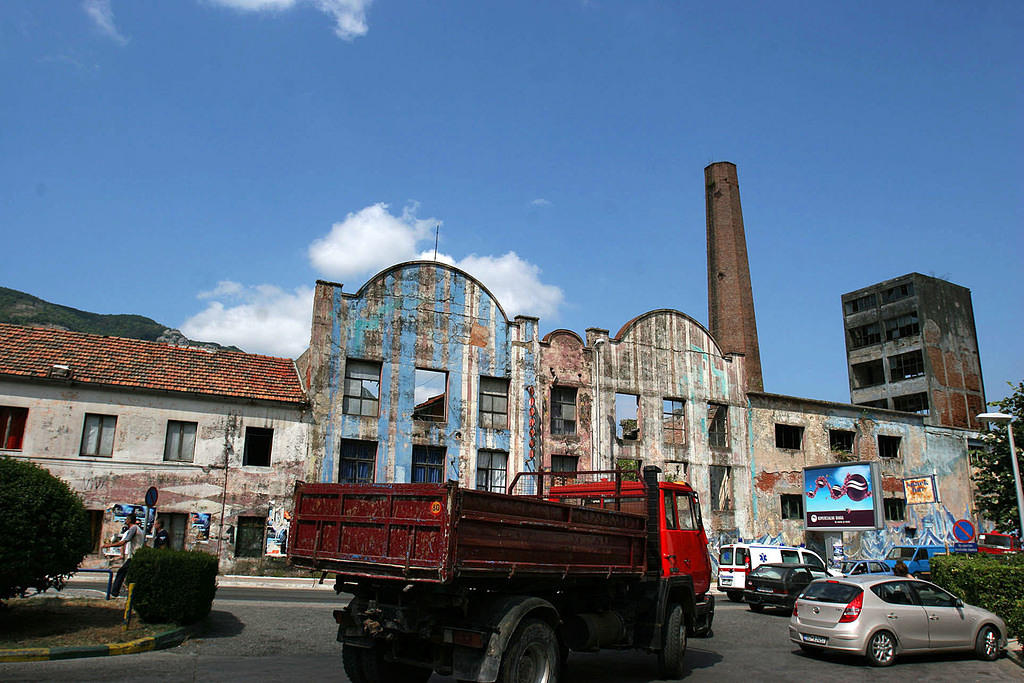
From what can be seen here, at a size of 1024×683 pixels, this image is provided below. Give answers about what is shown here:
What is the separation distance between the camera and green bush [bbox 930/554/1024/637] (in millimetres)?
13922

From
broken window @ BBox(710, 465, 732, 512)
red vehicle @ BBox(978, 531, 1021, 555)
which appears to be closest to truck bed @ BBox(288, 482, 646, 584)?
broken window @ BBox(710, 465, 732, 512)

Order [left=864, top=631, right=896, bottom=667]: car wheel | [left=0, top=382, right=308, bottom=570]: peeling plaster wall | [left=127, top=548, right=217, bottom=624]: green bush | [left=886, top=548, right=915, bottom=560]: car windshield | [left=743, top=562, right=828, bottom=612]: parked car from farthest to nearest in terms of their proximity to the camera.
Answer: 1. [left=886, top=548, right=915, bottom=560]: car windshield
2. [left=0, top=382, right=308, bottom=570]: peeling plaster wall
3. [left=743, top=562, right=828, bottom=612]: parked car
4. [left=127, top=548, right=217, bottom=624]: green bush
5. [left=864, top=631, right=896, bottom=667]: car wheel

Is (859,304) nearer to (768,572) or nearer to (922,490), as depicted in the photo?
(922,490)

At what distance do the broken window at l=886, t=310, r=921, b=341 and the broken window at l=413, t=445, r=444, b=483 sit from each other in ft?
162

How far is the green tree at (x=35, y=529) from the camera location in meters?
10.7

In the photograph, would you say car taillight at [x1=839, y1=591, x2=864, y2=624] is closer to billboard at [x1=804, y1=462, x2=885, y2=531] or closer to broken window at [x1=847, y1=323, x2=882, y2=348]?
billboard at [x1=804, y1=462, x2=885, y2=531]

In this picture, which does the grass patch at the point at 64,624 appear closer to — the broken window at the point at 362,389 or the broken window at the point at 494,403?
the broken window at the point at 362,389

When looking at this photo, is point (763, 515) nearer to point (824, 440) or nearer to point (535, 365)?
point (824, 440)

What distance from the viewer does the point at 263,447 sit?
84.4ft

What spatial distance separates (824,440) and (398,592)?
3247 cm

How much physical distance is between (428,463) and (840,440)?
21.5 meters

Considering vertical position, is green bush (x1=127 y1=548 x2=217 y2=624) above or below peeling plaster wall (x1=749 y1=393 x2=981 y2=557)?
below

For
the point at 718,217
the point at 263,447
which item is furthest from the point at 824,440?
the point at 263,447

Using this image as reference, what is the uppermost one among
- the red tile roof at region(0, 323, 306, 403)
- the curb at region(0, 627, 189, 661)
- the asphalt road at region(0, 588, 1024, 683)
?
the red tile roof at region(0, 323, 306, 403)
